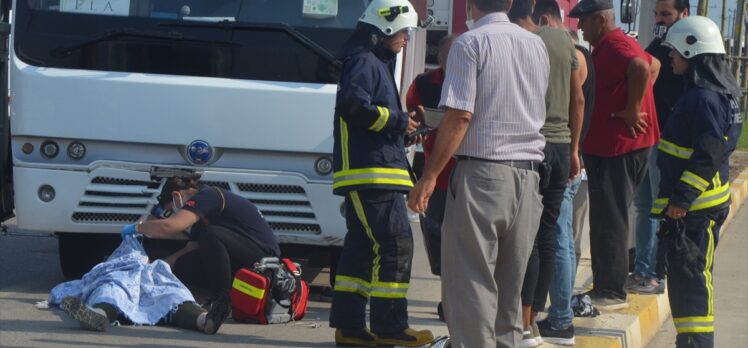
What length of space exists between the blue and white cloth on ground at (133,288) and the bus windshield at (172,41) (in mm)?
1141

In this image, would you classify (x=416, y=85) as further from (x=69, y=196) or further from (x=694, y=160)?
(x=69, y=196)

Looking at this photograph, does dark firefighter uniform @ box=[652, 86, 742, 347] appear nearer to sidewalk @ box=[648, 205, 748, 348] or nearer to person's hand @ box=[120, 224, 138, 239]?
sidewalk @ box=[648, 205, 748, 348]

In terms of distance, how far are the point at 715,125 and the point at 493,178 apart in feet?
4.84

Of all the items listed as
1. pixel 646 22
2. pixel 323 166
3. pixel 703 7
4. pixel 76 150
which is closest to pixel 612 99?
pixel 323 166

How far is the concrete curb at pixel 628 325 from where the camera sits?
7.03 meters

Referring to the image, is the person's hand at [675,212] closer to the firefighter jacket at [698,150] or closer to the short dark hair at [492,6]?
the firefighter jacket at [698,150]

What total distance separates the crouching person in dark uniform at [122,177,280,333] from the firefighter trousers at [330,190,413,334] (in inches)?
42.8

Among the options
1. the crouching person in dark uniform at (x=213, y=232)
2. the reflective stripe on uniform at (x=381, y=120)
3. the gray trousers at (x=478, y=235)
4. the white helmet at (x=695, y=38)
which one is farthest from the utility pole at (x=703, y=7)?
the gray trousers at (x=478, y=235)

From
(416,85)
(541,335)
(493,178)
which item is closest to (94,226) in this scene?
Result: (416,85)

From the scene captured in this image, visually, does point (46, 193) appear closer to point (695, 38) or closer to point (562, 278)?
point (562, 278)

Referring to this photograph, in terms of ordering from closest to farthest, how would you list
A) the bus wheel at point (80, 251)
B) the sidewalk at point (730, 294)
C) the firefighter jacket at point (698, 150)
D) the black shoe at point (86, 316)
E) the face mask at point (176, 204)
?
the firefighter jacket at point (698, 150)
the black shoe at point (86, 316)
the face mask at point (176, 204)
the sidewalk at point (730, 294)
the bus wheel at point (80, 251)

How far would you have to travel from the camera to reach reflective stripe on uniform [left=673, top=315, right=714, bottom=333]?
6.47 m

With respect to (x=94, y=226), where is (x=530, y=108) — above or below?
above

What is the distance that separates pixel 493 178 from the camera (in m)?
5.36
